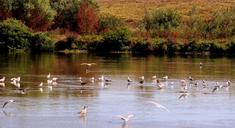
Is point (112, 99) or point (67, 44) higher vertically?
Result: point (67, 44)

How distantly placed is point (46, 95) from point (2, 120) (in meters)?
9.22

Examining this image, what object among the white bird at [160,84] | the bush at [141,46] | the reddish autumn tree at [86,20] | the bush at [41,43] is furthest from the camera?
the reddish autumn tree at [86,20]

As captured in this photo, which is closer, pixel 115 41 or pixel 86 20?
pixel 115 41

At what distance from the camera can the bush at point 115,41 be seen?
9206 centimetres

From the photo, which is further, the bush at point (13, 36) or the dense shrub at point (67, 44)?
the dense shrub at point (67, 44)

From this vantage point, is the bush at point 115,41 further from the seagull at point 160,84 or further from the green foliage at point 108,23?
Result: the seagull at point 160,84

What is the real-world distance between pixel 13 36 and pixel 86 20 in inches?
671

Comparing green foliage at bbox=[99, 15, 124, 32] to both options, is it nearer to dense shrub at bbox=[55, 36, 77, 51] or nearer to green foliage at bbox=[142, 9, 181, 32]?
green foliage at bbox=[142, 9, 181, 32]

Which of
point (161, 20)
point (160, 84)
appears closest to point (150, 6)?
point (161, 20)

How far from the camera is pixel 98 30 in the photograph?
344 ft

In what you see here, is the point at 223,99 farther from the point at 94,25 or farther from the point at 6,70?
the point at 94,25

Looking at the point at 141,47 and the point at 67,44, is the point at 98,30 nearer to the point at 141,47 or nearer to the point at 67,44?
the point at 67,44

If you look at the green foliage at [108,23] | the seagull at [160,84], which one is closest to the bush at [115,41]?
the green foliage at [108,23]

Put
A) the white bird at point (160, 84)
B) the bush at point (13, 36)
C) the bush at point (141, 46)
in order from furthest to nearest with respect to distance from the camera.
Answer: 1. the bush at point (141, 46)
2. the bush at point (13, 36)
3. the white bird at point (160, 84)
